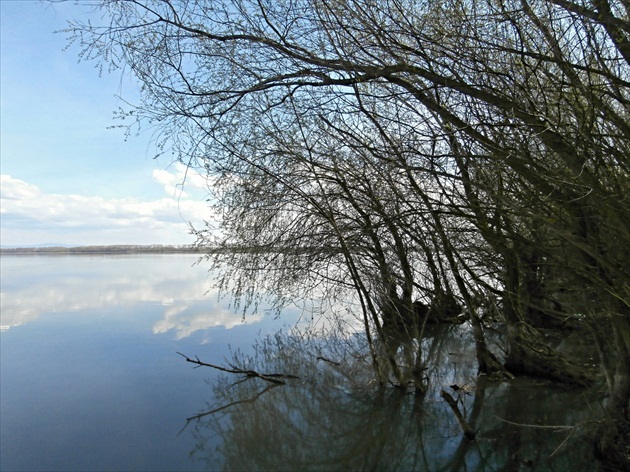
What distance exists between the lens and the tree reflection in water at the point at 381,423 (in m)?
3.80

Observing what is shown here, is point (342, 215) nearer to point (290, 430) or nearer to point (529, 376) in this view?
point (290, 430)

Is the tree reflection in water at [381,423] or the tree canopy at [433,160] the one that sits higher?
the tree canopy at [433,160]

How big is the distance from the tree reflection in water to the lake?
2 cm

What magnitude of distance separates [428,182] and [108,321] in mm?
8312

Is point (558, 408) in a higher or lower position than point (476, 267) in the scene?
lower

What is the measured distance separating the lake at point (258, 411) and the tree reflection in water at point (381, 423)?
0.6 inches

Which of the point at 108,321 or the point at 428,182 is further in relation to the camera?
the point at 108,321

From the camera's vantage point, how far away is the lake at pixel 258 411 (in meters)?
3.86

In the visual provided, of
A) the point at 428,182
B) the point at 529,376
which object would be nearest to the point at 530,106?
the point at 428,182

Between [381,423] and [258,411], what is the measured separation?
128 centimetres

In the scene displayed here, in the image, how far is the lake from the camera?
3855 millimetres

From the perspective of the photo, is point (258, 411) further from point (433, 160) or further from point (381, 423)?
point (433, 160)

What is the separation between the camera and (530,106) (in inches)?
109

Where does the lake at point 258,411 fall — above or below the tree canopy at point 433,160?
below
